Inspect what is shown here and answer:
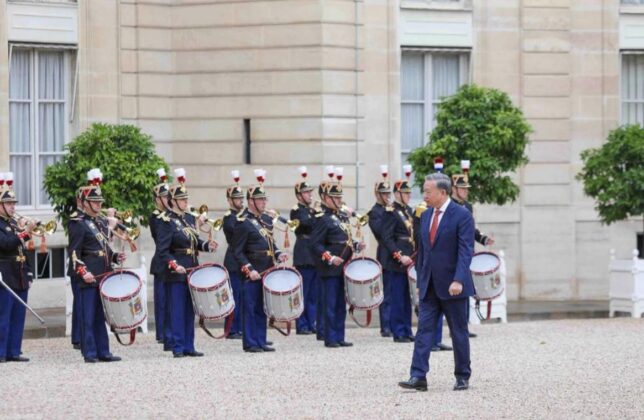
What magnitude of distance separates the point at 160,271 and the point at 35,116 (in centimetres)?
808

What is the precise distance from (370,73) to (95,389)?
42.1 feet

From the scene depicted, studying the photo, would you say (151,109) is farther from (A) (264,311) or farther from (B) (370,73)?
(A) (264,311)

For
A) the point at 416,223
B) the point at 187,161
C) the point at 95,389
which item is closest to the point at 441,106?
the point at 187,161

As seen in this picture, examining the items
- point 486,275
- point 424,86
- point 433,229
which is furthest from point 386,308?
point 424,86

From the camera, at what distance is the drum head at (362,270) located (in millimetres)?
21703

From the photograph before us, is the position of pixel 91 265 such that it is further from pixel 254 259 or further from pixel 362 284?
pixel 362 284

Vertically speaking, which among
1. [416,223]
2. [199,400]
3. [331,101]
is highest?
[331,101]

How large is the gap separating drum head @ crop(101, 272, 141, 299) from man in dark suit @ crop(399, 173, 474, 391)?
12.4ft

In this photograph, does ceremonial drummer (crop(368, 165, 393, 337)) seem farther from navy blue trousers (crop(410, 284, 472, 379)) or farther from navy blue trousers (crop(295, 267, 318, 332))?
navy blue trousers (crop(410, 284, 472, 379))

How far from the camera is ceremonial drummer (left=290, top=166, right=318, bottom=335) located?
2348 centimetres

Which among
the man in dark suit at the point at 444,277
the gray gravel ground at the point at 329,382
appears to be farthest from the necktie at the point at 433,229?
the gray gravel ground at the point at 329,382

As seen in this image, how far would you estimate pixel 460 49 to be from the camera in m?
29.8

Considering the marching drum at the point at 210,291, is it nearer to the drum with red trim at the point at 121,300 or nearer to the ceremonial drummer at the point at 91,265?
the drum with red trim at the point at 121,300

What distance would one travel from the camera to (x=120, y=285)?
63.8 feet
